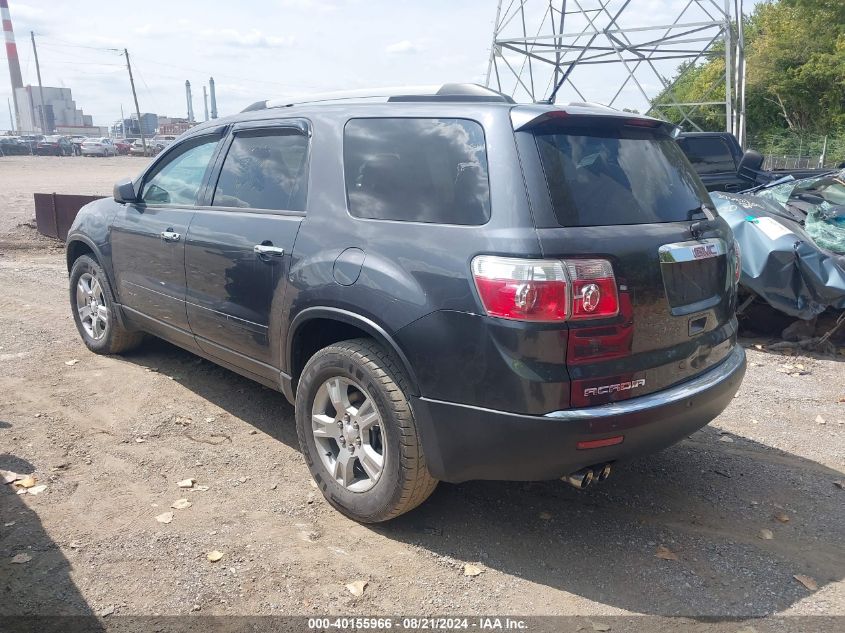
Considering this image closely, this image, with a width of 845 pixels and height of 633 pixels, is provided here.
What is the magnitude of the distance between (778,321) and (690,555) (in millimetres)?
4011

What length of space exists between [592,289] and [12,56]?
545 ft

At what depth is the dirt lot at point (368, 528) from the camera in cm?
295

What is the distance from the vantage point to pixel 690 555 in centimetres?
327

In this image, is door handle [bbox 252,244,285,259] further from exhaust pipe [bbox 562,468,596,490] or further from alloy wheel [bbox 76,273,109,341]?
alloy wheel [bbox 76,273,109,341]

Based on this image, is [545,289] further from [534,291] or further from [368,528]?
[368,528]

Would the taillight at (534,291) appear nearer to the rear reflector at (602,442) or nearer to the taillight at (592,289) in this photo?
the taillight at (592,289)

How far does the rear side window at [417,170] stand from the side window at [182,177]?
1395mm

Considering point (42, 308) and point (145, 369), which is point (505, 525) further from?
point (42, 308)

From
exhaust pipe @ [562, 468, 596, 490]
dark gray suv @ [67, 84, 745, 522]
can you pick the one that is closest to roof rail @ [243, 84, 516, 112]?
dark gray suv @ [67, 84, 745, 522]

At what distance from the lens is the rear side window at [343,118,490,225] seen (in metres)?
3.04

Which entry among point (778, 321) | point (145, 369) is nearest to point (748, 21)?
point (778, 321)

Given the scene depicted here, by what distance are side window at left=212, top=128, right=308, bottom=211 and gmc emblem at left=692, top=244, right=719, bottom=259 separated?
6.26ft

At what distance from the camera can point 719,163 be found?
9.18 metres

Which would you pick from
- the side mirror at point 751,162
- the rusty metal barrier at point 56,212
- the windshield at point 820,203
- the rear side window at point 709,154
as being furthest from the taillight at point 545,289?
the rusty metal barrier at point 56,212
